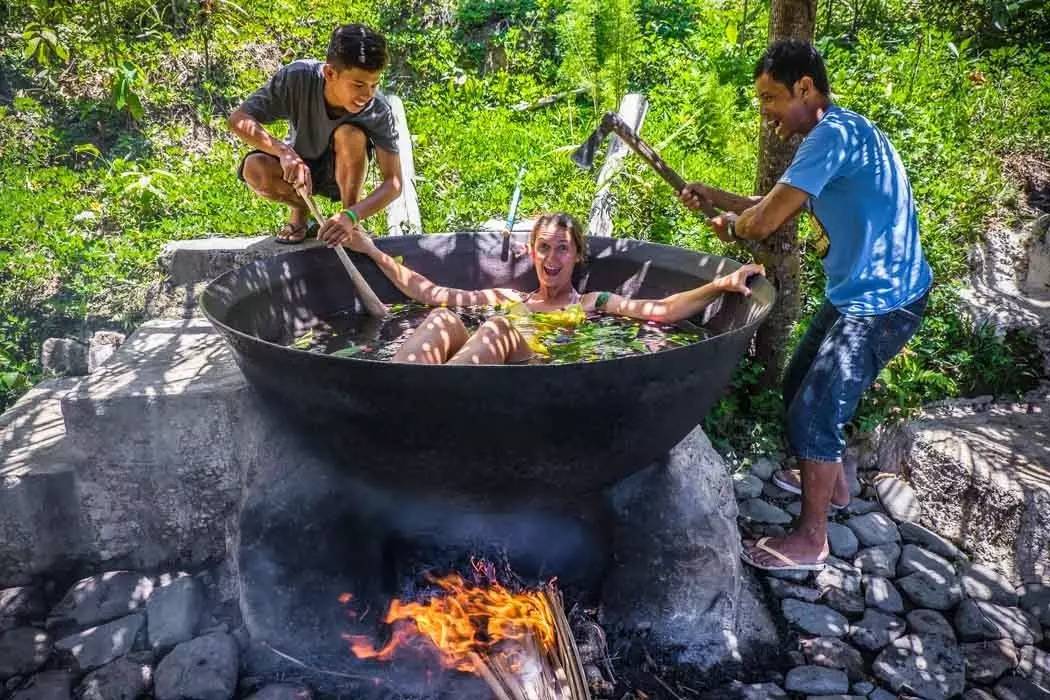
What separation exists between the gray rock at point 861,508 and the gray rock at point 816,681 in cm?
106

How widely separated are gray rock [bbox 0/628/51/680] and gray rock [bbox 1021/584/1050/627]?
3.43m

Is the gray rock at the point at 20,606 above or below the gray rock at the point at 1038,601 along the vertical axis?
above

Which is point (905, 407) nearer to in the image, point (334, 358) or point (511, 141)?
point (334, 358)

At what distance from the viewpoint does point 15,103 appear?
7.53m

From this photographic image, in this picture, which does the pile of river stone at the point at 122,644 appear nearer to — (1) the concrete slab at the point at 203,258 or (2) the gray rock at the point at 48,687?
(2) the gray rock at the point at 48,687

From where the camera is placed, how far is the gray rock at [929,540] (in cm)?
329

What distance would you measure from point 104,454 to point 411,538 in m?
1.15

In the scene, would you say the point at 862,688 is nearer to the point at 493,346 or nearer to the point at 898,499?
the point at 898,499

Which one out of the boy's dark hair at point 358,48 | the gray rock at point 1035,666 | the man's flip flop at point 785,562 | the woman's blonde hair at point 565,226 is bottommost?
the gray rock at point 1035,666

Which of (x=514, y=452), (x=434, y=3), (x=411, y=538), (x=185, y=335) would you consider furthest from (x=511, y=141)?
(x=514, y=452)

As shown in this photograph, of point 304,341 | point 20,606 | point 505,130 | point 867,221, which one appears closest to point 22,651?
point 20,606

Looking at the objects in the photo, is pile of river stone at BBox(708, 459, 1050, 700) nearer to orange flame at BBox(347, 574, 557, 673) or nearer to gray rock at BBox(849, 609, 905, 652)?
gray rock at BBox(849, 609, 905, 652)

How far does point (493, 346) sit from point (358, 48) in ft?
4.92

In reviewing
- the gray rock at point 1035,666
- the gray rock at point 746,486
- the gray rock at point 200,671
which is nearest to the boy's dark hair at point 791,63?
the gray rock at point 746,486
